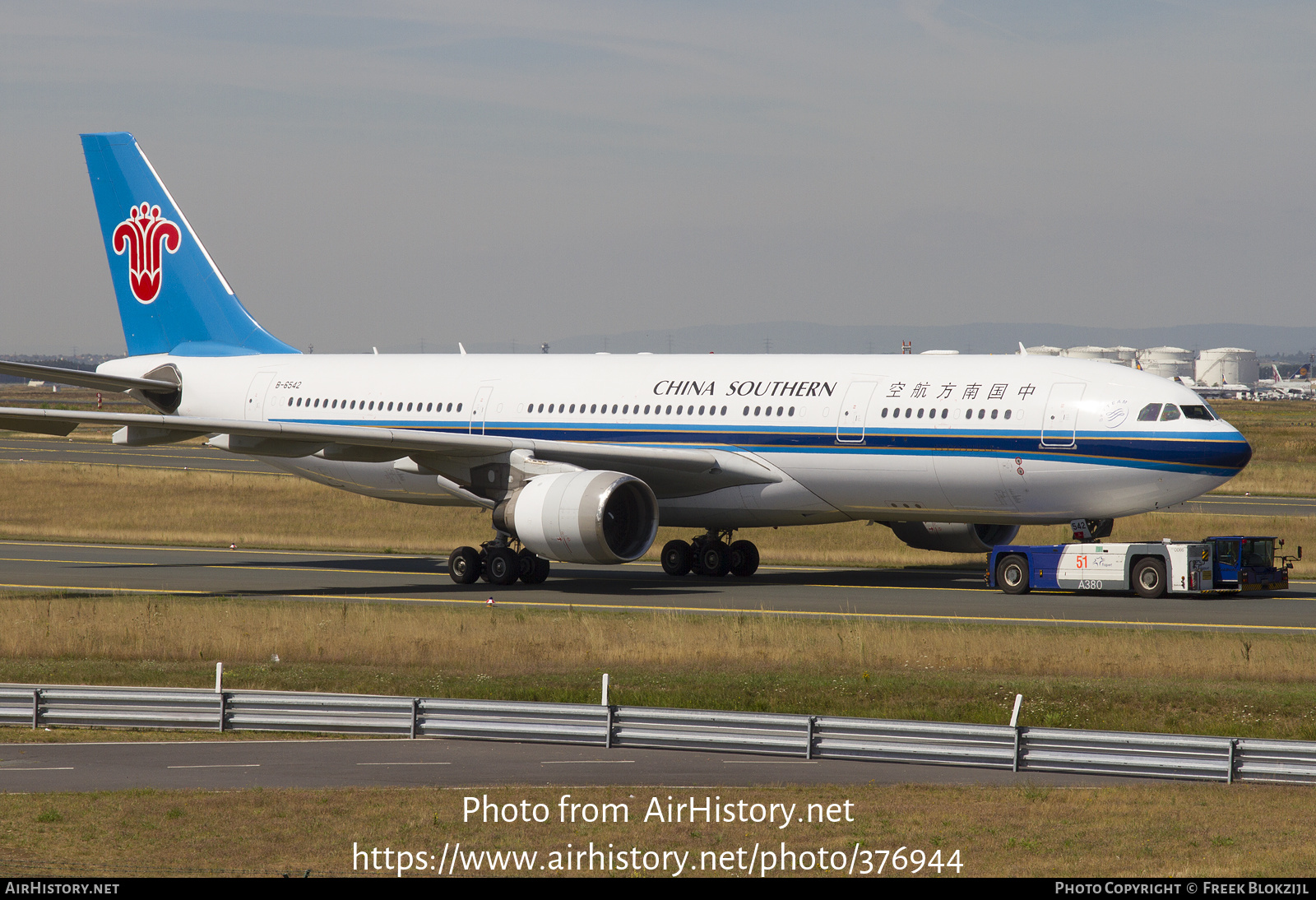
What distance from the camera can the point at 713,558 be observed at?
128 feet

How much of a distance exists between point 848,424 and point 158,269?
75.0ft

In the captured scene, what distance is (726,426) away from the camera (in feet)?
119

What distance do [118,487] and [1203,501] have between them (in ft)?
146

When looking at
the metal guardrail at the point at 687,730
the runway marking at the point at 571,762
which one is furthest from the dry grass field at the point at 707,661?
the runway marking at the point at 571,762

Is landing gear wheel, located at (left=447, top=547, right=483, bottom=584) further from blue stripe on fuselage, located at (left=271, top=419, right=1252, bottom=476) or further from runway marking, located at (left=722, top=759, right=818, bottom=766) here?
runway marking, located at (left=722, top=759, right=818, bottom=766)

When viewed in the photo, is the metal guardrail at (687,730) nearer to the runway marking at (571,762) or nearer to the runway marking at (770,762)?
the runway marking at (770,762)

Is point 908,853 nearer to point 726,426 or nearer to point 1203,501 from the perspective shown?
point 726,426

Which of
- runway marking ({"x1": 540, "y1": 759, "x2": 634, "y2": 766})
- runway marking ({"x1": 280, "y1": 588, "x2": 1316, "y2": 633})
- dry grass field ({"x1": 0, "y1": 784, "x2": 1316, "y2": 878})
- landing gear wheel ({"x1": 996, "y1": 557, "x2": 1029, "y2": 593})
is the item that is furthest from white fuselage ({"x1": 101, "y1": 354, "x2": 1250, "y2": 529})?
runway marking ({"x1": 540, "y1": 759, "x2": 634, "y2": 766})

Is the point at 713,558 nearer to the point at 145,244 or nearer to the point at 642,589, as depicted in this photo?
the point at 642,589

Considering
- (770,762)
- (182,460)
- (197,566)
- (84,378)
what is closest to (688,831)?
(770,762)

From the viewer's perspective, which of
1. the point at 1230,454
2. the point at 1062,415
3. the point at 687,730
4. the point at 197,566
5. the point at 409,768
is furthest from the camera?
the point at 197,566

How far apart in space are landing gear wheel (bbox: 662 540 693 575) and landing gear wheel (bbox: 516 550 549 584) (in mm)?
3728

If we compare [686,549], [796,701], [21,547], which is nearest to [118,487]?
[21,547]

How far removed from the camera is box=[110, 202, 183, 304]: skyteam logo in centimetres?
4566
